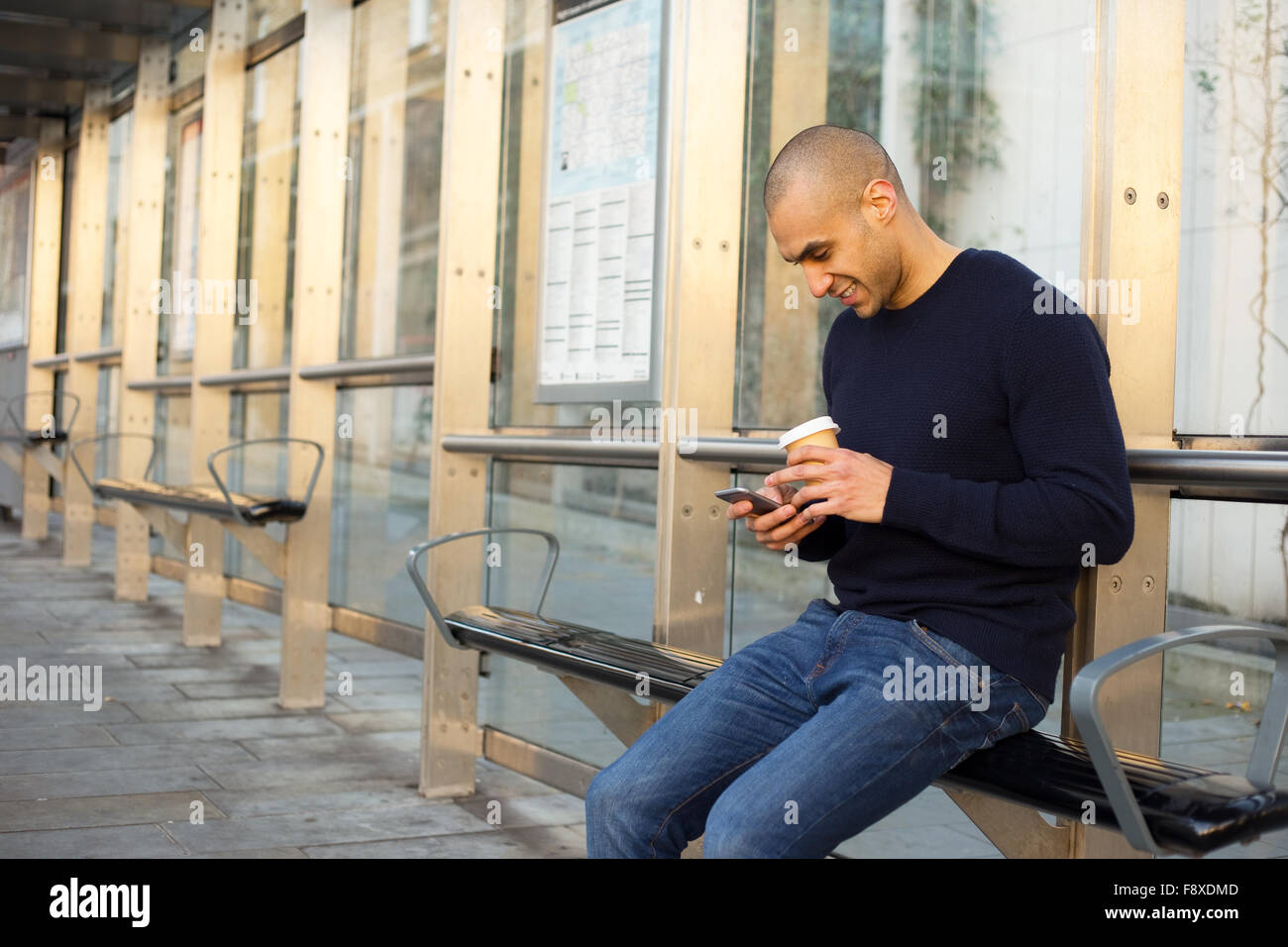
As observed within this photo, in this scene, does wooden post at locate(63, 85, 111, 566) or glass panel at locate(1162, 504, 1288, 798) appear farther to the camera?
wooden post at locate(63, 85, 111, 566)

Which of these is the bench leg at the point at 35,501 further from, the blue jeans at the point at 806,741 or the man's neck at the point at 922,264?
the man's neck at the point at 922,264

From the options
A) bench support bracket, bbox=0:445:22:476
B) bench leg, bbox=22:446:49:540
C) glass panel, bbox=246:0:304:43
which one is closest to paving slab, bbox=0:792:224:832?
glass panel, bbox=246:0:304:43

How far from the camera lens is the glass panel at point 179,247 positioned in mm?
8258

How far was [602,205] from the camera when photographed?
13.5 ft

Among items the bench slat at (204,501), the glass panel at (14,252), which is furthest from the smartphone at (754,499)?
the glass panel at (14,252)

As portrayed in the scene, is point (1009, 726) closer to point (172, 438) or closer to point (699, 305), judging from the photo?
point (699, 305)

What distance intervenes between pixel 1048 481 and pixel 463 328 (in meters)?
2.77

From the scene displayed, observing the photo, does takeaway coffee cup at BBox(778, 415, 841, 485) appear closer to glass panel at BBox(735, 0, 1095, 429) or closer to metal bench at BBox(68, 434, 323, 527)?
glass panel at BBox(735, 0, 1095, 429)

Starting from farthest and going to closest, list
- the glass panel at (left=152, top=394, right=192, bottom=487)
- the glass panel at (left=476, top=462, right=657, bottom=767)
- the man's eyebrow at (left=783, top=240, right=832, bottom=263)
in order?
1. the glass panel at (left=152, top=394, right=192, bottom=487)
2. the glass panel at (left=476, top=462, right=657, bottom=767)
3. the man's eyebrow at (left=783, top=240, right=832, bottom=263)

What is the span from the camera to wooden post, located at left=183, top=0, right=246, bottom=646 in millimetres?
7141

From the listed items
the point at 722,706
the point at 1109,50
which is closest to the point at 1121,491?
the point at 722,706

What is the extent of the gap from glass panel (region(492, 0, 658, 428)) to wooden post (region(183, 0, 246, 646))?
2.99m

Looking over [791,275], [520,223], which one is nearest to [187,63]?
[520,223]
